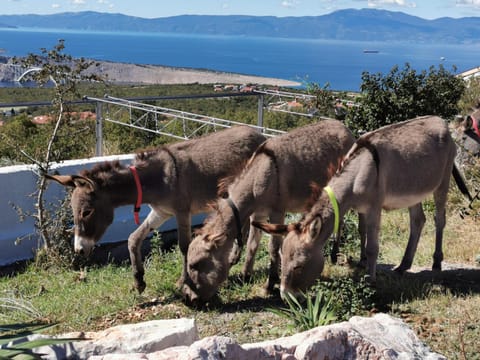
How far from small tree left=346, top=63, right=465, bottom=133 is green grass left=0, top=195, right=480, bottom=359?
345 centimetres

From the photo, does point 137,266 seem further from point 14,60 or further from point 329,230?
point 14,60

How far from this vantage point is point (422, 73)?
11742 millimetres

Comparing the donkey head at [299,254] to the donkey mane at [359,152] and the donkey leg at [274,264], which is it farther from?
the donkey leg at [274,264]

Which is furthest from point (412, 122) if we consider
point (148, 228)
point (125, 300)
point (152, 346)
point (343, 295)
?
point (152, 346)

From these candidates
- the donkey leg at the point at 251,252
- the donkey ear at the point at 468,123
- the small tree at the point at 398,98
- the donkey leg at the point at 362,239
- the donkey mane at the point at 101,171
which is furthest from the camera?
the small tree at the point at 398,98

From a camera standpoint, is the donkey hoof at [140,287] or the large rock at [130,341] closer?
the large rock at [130,341]

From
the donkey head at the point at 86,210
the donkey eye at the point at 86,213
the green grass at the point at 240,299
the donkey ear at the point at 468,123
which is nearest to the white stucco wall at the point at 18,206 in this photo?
the green grass at the point at 240,299

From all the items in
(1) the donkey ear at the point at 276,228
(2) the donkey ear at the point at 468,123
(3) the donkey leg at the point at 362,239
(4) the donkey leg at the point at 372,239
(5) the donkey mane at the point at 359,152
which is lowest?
(3) the donkey leg at the point at 362,239

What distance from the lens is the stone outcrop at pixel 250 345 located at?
344 centimetres

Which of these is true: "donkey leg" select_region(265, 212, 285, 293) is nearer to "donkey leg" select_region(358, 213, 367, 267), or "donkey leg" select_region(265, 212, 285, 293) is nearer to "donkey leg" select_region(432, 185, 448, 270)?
"donkey leg" select_region(358, 213, 367, 267)

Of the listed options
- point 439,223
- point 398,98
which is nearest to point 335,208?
point 439,223

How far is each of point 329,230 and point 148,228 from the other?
2.49 meters

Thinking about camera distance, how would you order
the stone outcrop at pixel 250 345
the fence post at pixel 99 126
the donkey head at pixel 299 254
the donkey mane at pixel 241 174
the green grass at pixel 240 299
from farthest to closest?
the fence post at pixel 99 126
the donkey mane at pixel 241 174
the donkey head at pixel 299 254
the green grass at pixel 240 299
the stone outcrop at pixel 250 345

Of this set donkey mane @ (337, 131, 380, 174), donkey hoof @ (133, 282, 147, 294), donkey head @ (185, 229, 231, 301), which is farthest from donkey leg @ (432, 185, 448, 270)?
donkey hoof @ (133, 282, 147, 294)
